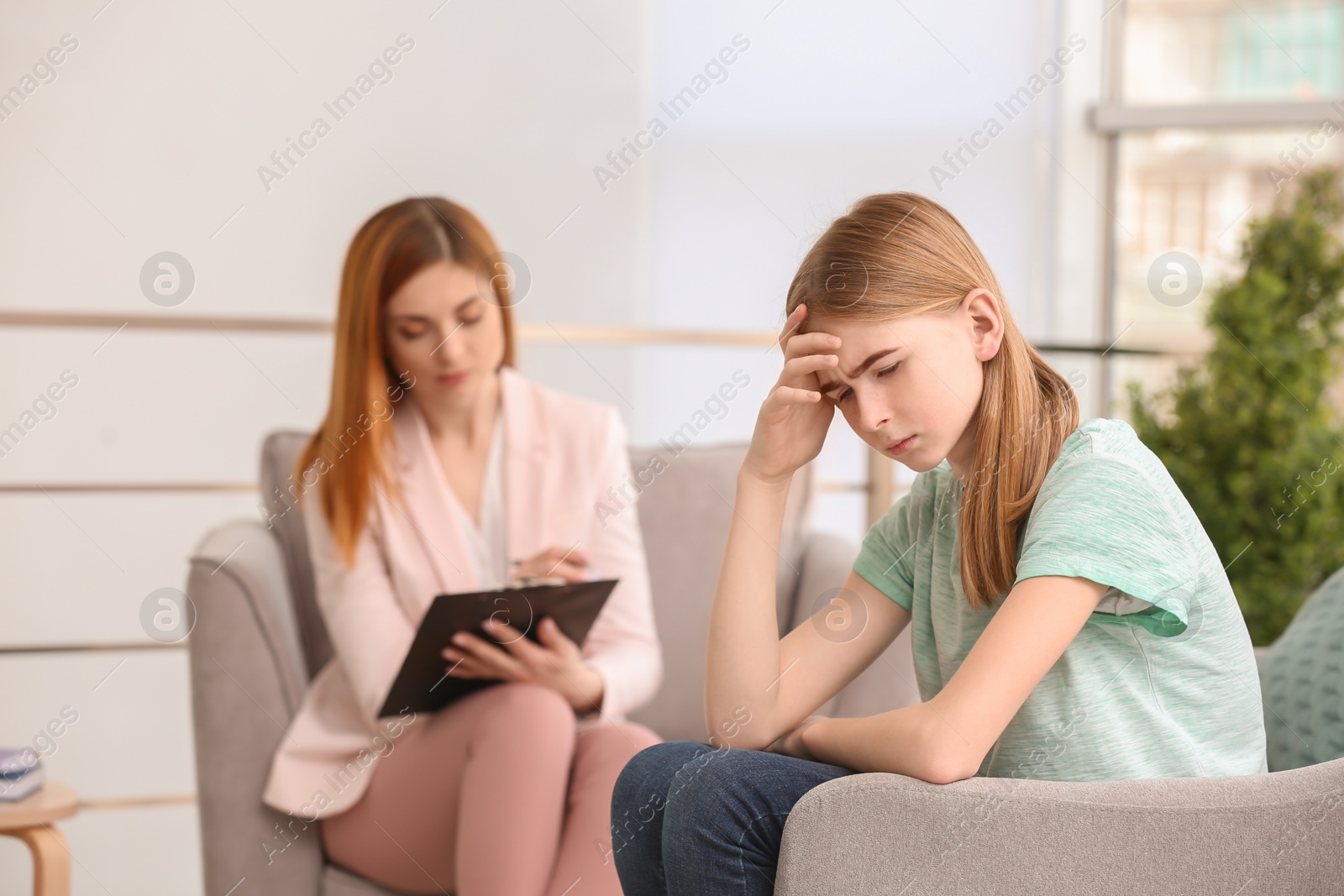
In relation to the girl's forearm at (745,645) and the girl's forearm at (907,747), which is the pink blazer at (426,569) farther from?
the girl's forearm at (907,747)

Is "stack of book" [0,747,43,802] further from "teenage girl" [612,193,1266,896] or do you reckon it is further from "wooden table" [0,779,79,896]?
"teenage girl" [612,193,1266,896]

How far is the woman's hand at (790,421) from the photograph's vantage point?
875mm

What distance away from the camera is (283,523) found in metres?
1.57

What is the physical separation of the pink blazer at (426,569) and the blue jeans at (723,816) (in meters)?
0.51

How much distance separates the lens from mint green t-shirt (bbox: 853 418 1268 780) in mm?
752

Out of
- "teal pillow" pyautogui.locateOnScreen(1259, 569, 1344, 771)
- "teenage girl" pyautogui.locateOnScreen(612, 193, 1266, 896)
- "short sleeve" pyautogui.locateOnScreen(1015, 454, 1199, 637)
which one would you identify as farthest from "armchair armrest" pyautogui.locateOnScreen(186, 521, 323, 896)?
"teal pillow" pyautogui.locateOnScreen(1259, 569, 1344, 771)

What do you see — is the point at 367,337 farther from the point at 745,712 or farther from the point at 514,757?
the point at 745,712

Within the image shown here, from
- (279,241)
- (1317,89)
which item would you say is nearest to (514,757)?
(279,241)

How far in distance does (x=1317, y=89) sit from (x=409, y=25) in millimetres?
2381

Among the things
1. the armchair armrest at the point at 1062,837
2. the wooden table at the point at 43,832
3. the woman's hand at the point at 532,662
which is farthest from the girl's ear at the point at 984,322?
the wooden table at the point at 43,832

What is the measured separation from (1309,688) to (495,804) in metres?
0.83

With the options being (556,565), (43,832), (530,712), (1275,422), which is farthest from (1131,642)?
(1275,422)

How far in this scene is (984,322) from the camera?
0.85 m

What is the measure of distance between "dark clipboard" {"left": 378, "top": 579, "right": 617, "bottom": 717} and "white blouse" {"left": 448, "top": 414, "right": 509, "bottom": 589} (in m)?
0.21
